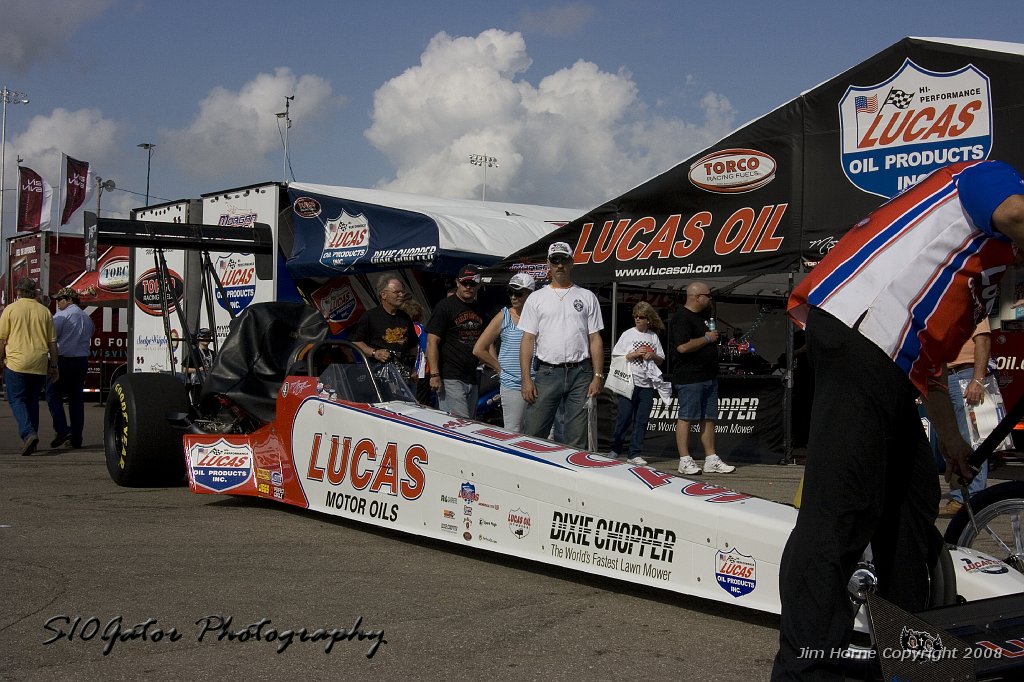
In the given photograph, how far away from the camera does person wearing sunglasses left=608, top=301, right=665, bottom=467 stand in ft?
32.1

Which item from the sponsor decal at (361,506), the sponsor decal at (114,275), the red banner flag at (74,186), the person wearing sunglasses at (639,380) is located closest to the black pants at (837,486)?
the sponsor decal at (361,506)

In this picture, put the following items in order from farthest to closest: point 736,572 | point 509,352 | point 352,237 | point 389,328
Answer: point 352,237
point 389,328
point 509,352
point 736,572

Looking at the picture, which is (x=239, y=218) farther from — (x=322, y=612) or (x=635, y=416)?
(x=322, y=612)

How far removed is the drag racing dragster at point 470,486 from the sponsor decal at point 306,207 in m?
5.47

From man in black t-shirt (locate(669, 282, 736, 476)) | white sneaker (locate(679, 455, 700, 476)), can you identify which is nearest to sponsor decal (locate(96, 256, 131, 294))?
man in black t-shirt (locate(669, 282, 736, 476))

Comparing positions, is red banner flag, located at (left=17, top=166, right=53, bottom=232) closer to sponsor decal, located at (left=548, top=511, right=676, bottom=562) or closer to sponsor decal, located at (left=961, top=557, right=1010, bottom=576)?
sponsor decal, located at (left=548, top=511, right=676, bottom=562)

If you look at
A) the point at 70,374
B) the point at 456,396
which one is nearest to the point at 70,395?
the point at 70,374

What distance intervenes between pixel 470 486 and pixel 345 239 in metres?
8.46

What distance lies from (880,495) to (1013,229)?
74cm

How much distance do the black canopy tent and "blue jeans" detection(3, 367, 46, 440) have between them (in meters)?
4.90

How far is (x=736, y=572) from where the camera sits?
12.7ft

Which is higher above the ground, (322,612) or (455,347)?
(455,347)

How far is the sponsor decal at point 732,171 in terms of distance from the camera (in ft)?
32.0

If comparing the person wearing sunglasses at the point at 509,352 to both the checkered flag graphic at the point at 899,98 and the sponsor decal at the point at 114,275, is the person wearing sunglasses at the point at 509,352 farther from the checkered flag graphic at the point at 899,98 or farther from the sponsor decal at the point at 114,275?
the sponsor decal at the point at 114,275
